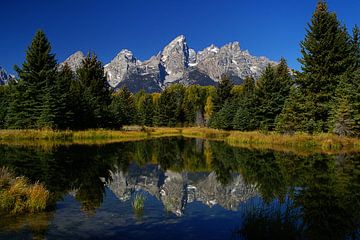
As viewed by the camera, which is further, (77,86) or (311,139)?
(77,86)

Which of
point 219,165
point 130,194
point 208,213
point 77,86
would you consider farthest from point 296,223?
point 77,86

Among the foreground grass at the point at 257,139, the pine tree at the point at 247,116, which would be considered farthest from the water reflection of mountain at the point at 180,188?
the pine tree at the point at 247,116

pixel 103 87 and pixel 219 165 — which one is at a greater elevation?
pixel 103 87

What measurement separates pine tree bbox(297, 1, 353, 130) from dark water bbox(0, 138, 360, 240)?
66.7 feet

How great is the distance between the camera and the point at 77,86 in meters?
59.4

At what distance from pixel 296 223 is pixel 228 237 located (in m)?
2.33

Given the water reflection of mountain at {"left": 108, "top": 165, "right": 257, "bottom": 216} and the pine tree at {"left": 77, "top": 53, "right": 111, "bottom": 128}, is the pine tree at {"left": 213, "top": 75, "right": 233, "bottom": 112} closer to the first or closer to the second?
the pine tree at {"left": 77, "top": 53, "right": 111, "bottom": 128}

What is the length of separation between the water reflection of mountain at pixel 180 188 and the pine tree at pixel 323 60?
2799cm

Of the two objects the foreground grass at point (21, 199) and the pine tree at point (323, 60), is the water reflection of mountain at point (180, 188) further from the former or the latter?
the pine tree at point (323, 60)

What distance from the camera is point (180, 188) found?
17.9 meters

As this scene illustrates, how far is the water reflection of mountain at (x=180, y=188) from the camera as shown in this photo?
1459 centimetres

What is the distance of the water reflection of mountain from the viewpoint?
14.6 m

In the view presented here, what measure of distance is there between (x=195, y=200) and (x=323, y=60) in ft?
121

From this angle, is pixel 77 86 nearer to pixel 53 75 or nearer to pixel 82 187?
pixel 53 75
